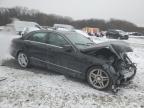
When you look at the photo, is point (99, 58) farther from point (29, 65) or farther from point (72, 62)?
point (29, 65)

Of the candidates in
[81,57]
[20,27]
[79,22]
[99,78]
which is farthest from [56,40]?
[79,22]

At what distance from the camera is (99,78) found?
Result: 221 inches

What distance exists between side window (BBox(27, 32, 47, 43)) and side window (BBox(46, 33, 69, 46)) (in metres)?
0.21

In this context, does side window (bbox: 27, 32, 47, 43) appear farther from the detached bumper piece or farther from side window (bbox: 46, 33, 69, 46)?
the detached bumper piece

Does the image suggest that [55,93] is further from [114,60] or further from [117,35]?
[117,35]

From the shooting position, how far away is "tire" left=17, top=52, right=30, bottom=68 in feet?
23.7

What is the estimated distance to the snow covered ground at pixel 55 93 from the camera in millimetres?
4648

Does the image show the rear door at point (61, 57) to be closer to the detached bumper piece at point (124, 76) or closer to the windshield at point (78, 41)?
the windshield at point (78, 41)

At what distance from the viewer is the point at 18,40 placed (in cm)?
748

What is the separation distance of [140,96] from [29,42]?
13.1ft

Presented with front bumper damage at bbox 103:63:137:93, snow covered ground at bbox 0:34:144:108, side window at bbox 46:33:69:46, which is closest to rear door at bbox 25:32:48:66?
side window at bbox 46:33:69:46

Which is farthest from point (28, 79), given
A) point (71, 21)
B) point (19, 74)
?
point (71, 21)

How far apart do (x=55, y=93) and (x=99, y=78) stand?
1286 millimetres

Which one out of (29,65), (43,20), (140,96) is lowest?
(140,96)
